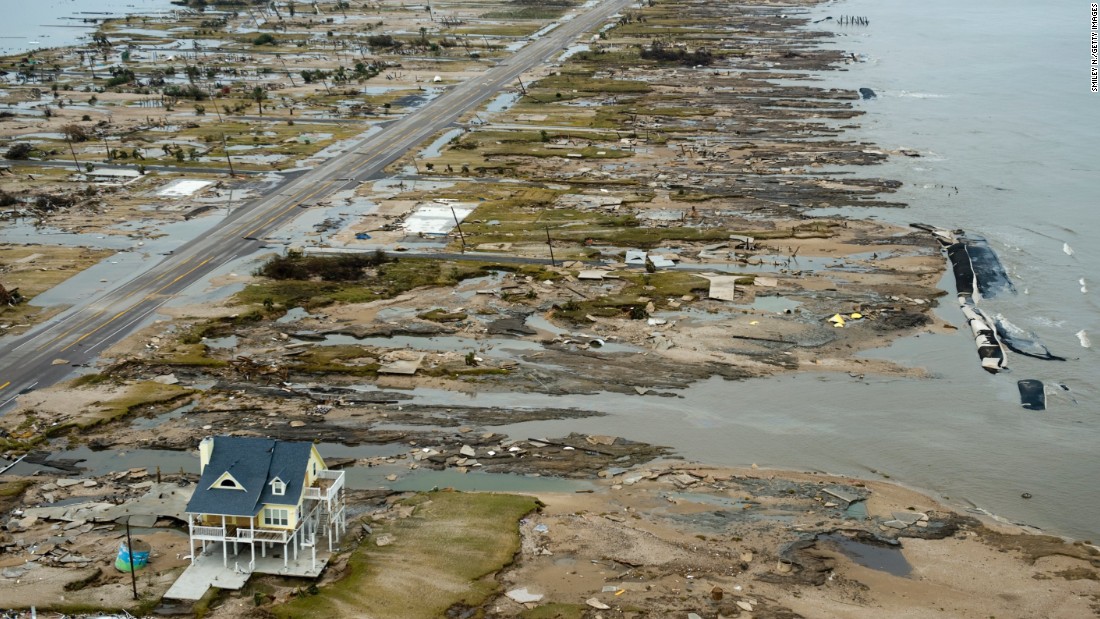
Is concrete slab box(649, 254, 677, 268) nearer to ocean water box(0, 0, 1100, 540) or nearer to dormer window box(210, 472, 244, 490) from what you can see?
ocean water box(0, 0, 1100, 540)

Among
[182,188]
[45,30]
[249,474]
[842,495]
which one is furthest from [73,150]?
[45,30]

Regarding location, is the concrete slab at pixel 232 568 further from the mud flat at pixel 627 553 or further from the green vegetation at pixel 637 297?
the green vegetation at pixel 637 297

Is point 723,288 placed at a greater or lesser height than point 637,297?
greater

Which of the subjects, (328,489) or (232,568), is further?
(328,489)

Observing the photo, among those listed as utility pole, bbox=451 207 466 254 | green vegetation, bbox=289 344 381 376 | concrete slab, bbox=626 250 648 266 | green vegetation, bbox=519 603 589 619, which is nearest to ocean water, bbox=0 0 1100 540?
green vegetation, bbox=289 344 381 376

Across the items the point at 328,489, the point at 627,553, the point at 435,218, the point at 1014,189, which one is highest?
the point at 1014,189

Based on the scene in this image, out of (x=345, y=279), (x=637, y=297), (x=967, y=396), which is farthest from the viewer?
(x=345, y=279)

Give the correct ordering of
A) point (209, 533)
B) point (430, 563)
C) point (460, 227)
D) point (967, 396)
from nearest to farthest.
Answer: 1. point (209, 533)
2. point (430, 563)
3. point (967, 396)
4. point (460, 227)

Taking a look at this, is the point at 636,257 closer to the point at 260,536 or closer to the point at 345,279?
the point at 345,279
